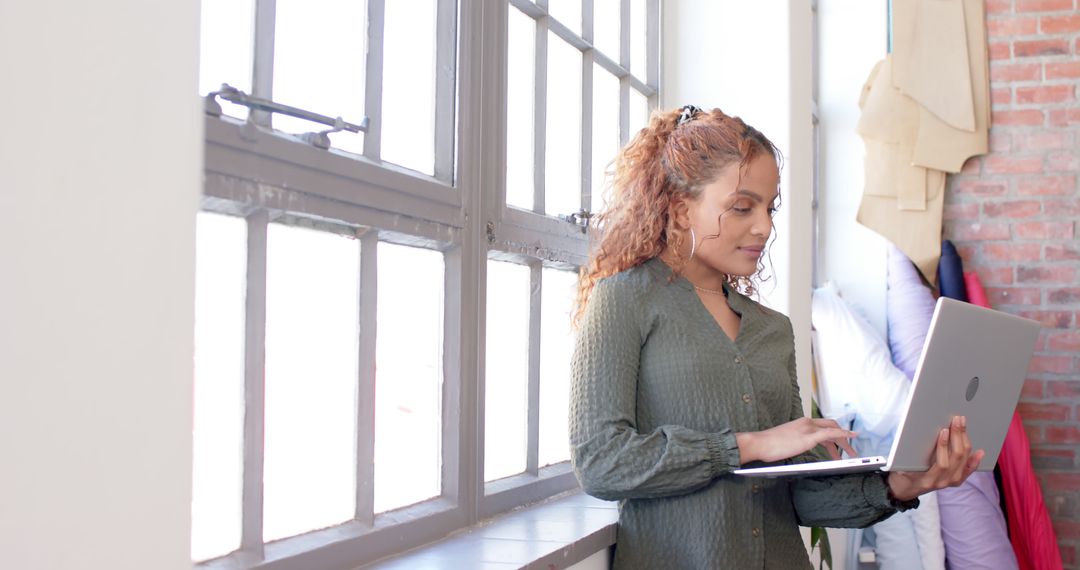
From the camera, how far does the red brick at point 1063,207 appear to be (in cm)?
429

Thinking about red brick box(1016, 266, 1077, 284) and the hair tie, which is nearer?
the hair tie

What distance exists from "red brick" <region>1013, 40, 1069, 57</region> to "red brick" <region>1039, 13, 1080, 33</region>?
45 millimetres

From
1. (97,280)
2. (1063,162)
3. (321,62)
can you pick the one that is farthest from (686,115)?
(1063,162)

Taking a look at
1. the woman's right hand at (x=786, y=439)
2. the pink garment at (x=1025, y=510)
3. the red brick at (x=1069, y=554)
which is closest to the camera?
the woman's right hand at (x=786, y=439)

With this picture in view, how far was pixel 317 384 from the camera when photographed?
61.3 inches

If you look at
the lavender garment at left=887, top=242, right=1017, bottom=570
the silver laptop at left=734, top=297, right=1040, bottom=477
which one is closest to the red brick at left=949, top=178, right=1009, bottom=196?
the lavender garment at left=887, top=242, right=1017, bottom=570

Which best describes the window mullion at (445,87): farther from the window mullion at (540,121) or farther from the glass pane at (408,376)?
the window mullion at (540,121)

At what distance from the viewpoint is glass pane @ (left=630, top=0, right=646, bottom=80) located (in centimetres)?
283

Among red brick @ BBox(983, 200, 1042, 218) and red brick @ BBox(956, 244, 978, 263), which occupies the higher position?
red brick @ BBox(983, 200, 1042, 218)

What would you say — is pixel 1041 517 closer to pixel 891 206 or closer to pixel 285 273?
pixel 891 206

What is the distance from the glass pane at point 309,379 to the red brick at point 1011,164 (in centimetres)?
344

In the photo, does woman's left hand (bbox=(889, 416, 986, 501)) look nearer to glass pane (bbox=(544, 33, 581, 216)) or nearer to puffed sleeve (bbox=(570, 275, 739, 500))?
puffed sleeve (bbox=(570, 275, 739, 500))

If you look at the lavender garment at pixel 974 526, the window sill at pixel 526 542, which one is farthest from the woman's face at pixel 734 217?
the lavender garment at pixel 974 526

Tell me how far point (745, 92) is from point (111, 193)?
234 centimetres
